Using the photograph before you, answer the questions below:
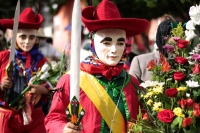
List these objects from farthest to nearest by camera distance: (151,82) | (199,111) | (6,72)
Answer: (6,72) → (151,82) → (199,111)

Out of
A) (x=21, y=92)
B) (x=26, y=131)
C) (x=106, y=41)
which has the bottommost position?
(x=26, y=131)

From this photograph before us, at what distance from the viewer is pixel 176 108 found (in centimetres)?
Result: 448

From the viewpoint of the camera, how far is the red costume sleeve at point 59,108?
4734 millimetres

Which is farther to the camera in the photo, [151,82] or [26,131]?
[26,131]

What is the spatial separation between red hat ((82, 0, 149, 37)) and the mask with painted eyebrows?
0.06 metres

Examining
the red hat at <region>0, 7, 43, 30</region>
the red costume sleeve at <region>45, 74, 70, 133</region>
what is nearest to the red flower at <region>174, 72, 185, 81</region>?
the red costume sleeve at <region>45, 74, 70, 133</region>

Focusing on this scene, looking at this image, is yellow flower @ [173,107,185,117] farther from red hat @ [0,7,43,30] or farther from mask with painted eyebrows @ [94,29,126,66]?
red hat @ [0,7,43,30]

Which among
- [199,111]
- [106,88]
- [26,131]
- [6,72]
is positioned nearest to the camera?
[199,111]

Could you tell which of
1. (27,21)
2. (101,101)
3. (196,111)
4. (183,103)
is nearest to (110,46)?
(101,101)

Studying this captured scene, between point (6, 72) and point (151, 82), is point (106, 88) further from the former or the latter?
point (6, 72)

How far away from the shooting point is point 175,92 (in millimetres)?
4473

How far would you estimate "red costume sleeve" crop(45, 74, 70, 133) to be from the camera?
4.73 metres

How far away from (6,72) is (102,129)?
86.3 inches

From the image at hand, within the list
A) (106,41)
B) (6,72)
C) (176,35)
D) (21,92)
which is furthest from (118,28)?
(21,92)
